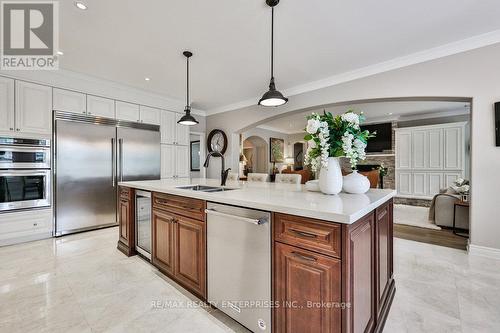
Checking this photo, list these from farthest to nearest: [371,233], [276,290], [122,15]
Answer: [122,15]
[371,233]
[276,290]

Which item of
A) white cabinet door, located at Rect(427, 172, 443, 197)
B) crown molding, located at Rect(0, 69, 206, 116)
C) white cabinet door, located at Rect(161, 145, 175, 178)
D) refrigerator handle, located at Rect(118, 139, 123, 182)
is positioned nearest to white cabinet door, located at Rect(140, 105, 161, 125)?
crown molding, located at Rect(0, 69, 206, 116)

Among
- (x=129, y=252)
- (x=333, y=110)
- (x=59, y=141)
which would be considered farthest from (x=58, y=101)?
(x=333, y=110)

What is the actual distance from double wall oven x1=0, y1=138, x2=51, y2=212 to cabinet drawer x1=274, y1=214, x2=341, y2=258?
12.7 ft

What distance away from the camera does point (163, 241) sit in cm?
224

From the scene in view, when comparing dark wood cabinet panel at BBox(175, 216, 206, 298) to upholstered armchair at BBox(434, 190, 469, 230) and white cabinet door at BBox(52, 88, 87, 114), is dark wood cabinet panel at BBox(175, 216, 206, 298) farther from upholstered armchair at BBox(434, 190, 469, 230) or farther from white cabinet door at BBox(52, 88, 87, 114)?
upholstered armchair at BBox(434, 190, 469, 230)

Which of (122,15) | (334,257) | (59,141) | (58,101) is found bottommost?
(334,257)

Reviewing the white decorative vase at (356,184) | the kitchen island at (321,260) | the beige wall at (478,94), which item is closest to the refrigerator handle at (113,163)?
the kitchen island at (321,260)

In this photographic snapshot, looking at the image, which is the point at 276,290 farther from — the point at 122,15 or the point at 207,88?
the point at 207,88

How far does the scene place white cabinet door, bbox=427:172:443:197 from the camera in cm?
612

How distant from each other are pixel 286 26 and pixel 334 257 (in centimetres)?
238

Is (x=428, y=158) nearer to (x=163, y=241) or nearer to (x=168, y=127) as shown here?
(x=168, y=127)

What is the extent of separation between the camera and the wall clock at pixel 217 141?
5.66 metres

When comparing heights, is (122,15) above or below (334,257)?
above

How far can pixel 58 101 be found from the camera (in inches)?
140
